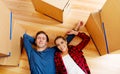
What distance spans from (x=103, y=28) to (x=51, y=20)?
0.65 m

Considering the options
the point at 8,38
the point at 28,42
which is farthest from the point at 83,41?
the point at 8,38

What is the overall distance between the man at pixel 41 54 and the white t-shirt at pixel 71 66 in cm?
12

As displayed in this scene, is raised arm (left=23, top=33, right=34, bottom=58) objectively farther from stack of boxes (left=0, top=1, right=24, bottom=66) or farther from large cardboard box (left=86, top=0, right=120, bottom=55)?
large cardboard box (left=86, top=0, right=120, bottom=55)

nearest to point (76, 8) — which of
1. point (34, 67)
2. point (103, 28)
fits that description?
point (103, 28)

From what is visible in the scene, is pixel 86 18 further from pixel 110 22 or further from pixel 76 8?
pixel 110 22

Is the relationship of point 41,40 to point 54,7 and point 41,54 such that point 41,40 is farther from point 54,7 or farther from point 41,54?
point 54,7

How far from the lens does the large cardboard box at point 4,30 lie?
161cm

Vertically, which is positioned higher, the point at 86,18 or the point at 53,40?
the point at 86,18

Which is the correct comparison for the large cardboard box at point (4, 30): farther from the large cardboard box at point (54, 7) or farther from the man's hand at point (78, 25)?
the man's hand at point (78, 25)

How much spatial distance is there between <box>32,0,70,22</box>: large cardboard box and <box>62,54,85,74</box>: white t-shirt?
40 cm

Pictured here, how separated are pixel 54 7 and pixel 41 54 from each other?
1.46ft

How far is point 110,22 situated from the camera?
149 centimetres

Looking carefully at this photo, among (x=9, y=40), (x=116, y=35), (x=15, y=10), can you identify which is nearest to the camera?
(x=116, y=35)

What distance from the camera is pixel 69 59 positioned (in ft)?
6.08
